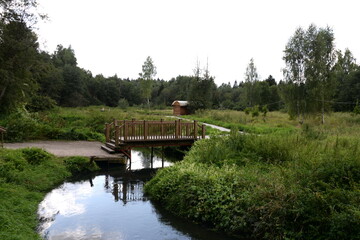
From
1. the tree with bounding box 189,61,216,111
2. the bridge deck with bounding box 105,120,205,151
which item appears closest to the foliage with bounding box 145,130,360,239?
the bridge deck with bounding box 105,120,205,151

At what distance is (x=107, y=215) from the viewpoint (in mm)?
8578

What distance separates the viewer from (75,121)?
25984mm

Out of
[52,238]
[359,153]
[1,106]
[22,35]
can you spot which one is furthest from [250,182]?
[1,106]

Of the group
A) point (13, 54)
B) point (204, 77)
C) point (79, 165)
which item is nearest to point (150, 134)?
point (79, 165)

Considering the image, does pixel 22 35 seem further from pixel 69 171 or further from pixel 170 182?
pixel 170 182

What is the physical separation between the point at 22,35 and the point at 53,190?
11.9 m

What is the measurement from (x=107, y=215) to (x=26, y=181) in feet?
12.8

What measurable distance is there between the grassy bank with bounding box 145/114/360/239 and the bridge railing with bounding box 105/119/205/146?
5046mm

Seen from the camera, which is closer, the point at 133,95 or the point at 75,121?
the point at 75,121

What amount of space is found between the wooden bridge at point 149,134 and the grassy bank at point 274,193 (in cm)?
496

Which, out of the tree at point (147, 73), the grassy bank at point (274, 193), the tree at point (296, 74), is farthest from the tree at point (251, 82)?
the grassy bank at point (274, 193)

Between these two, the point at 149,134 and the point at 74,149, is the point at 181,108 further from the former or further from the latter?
the point at 74,149

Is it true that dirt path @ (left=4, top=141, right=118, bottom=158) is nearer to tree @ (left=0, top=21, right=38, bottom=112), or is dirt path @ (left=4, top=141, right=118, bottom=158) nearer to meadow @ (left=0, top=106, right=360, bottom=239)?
meadow @ (left=0, top=106, right=360, bottom=239)

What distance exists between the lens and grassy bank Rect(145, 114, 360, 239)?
5.91 m
